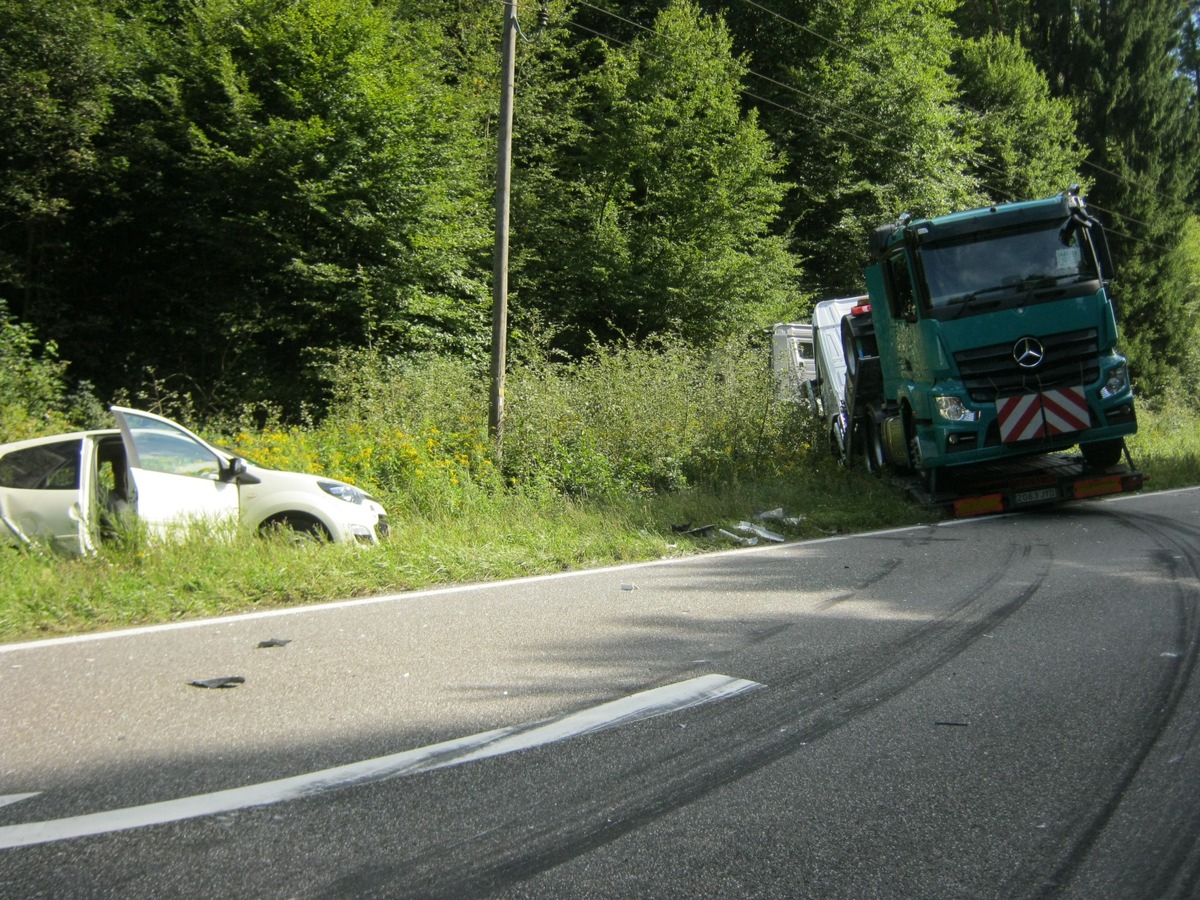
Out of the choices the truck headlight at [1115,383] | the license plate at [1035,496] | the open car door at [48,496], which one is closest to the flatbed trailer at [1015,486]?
the license plate at [1035,496]

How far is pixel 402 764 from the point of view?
411cm

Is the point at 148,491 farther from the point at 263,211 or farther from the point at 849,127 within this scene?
the point at 849,127

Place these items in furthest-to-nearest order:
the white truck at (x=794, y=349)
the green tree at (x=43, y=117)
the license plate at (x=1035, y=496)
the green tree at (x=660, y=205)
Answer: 1. the green tree at (x=660, y=205)
2. the white truck at (x=794, y=349)
3. the green tree at (x=43, y=117)
4. the license plate at (x=1035, y=496)

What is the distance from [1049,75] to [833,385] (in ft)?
116

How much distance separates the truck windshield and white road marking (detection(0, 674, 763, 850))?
297 inches

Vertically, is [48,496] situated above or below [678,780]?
above

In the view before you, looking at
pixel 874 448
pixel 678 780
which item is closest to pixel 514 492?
pixel 874 448

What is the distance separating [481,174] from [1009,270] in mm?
17105

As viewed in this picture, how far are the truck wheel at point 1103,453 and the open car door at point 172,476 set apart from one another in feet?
32.8

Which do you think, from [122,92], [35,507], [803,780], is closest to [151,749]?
[803,780]

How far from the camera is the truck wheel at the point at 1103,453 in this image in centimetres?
1223

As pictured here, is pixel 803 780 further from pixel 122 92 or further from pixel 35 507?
pixel 122 92

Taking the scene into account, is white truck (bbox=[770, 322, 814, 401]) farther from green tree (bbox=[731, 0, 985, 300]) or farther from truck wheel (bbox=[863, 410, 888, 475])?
green tree (bbox=[731, 0, 985, 300])

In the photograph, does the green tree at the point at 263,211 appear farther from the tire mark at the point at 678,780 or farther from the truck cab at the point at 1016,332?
the tire mark at the point at 678,780
